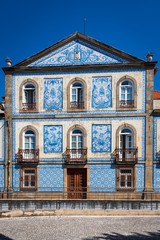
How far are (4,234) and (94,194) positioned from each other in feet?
22.5

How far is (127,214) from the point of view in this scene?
14734mm

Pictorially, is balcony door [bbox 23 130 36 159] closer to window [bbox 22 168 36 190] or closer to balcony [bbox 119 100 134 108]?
window [bbox 22 168 36 190]

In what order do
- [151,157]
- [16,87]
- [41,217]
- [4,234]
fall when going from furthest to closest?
[16,87] < [151,157] < [41,217] < [4,234]

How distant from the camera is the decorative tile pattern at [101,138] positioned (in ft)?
57.3

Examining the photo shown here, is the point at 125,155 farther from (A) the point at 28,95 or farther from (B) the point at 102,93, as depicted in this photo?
(A) the point at 28,95

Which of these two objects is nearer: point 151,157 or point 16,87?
point 151,157

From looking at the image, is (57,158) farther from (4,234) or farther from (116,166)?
(4,234)

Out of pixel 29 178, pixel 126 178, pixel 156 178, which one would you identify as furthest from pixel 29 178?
pixel 156 178

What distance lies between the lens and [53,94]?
1808 centimetres

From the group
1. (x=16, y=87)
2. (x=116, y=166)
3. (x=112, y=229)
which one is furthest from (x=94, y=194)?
(x=16, y=87)

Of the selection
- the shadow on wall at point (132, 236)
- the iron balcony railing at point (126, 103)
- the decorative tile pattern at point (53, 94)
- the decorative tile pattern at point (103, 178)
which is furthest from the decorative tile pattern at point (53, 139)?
the shadow on wall at point (132, 236)

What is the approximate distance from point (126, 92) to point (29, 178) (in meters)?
7.85

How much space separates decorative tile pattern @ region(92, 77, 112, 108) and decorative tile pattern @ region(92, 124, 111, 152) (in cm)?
127

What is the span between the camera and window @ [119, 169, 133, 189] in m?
17.2
